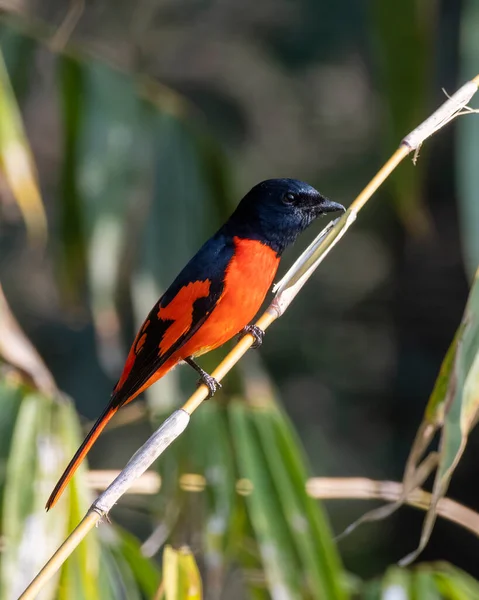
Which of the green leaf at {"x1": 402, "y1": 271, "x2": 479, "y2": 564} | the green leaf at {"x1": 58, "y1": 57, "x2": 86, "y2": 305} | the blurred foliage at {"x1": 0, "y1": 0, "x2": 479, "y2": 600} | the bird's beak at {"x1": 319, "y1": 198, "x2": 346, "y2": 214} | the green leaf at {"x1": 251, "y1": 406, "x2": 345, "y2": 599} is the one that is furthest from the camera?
the green leaf at {"x1": 58, "y1": 57, "x2": 86, "y2": 305}

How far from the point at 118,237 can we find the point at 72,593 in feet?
4.63

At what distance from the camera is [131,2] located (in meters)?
7.46

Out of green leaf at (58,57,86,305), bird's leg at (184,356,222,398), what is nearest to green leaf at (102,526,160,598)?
bird's leg at (184,356,222,398)

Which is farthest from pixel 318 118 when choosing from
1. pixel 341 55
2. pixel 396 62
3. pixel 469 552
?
pixel 396 62

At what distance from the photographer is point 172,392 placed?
2881 mm

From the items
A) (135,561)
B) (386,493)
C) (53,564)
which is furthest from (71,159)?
(53,564)

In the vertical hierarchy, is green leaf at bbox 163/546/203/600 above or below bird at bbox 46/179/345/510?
below

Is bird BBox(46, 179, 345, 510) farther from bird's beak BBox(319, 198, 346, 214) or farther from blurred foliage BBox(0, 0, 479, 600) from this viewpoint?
blurred foliage BBox(0, 0, 479, 600)

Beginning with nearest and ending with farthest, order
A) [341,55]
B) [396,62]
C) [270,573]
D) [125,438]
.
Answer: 1. [270,573]
2. [396,62]
3. [125,438]
4. [341,55]

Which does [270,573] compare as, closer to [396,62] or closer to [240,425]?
[240,425]

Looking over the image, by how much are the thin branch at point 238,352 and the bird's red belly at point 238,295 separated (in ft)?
2.20

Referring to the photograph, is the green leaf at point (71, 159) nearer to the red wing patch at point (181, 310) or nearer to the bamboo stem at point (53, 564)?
the red wing patch at point (181, 310)

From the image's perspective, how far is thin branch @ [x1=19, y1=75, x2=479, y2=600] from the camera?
1154 millimetres

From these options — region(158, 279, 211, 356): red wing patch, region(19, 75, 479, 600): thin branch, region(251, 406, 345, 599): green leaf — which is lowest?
region(251, 406, 345, 599): green leaf
